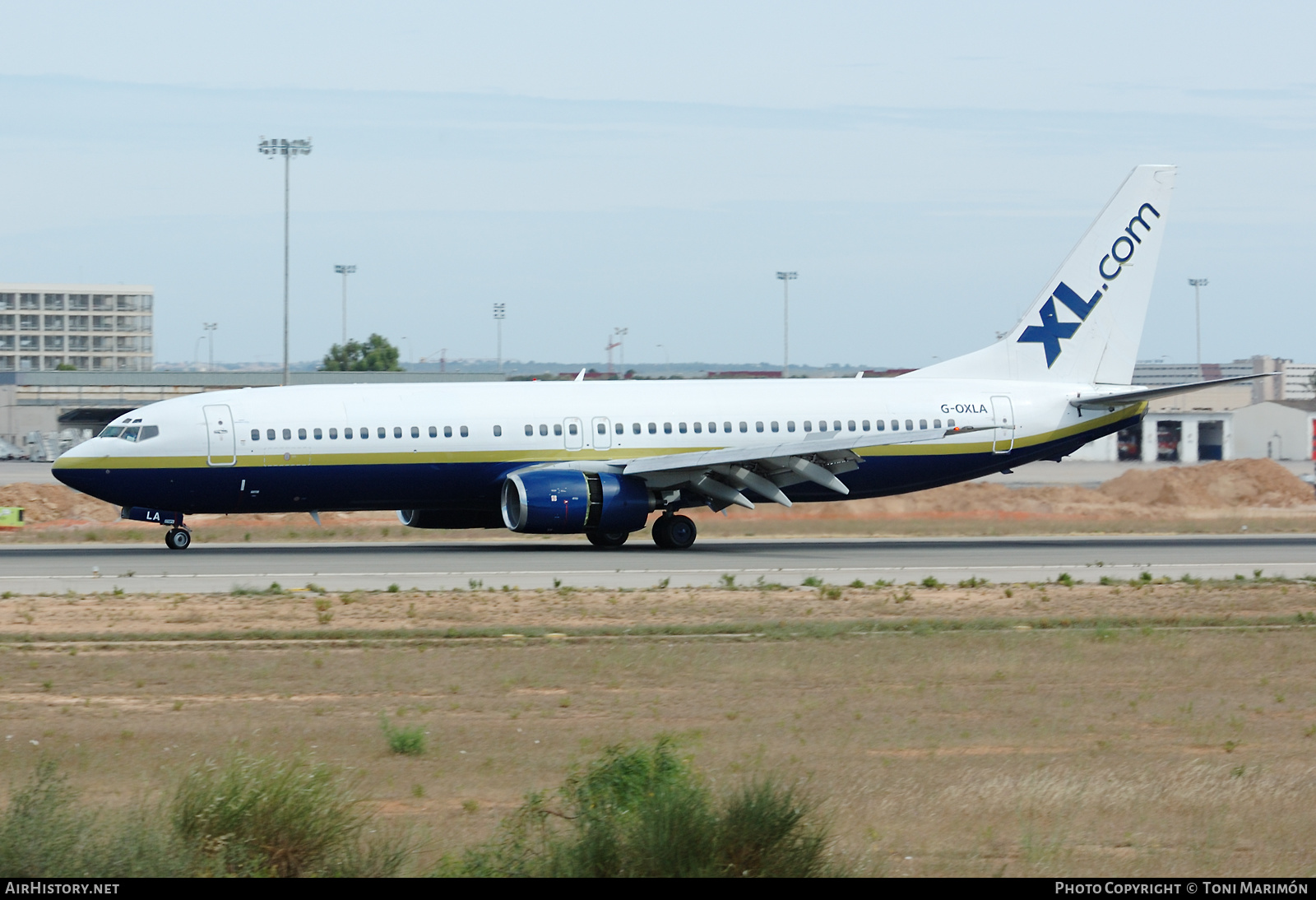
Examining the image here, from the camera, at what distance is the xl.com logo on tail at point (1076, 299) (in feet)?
131

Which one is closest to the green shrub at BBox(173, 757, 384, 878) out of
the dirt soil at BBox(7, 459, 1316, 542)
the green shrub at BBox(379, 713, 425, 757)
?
the green shrub at BBox(379, 713, 425, 757)

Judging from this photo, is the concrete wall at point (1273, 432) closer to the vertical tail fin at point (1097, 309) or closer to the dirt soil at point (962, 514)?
the dirt soil at point (962, 514)

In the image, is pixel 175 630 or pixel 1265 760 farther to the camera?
pixel 175 630

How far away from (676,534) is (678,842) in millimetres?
26910

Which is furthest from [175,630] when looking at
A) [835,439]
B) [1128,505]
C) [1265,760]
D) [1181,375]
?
[1181,375]

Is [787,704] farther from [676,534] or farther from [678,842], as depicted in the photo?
[676,534]

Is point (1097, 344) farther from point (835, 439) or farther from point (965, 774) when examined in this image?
point (965, 774)

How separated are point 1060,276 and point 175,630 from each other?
27.0 m

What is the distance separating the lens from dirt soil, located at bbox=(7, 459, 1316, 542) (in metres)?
42.0

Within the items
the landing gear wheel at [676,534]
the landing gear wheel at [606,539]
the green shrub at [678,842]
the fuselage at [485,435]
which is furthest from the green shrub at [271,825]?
the landing gear wheel at [606,539]

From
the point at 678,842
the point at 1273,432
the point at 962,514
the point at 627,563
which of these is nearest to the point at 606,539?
the point at 627,563

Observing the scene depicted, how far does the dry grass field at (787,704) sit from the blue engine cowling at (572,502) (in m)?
7.35

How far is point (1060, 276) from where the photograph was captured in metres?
40.2
